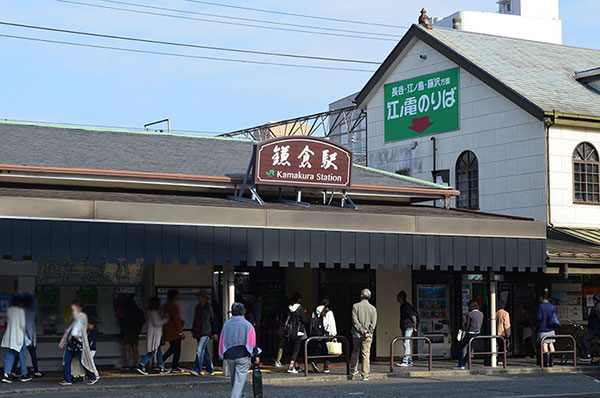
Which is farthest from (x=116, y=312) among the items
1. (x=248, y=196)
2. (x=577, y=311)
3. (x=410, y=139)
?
(x=410, y=139)

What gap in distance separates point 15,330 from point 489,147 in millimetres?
17263

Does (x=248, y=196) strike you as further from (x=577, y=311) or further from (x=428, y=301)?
(x=577, y=311)

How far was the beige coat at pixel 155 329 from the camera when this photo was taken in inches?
776

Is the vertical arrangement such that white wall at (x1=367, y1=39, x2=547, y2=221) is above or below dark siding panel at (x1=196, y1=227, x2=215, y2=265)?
above

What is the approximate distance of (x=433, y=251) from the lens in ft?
68.9

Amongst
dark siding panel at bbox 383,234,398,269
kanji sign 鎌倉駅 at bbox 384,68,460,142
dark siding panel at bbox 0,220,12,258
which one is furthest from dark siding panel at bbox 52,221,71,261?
kanji sign 鎌倉駅 at bbox 384,68,460,142

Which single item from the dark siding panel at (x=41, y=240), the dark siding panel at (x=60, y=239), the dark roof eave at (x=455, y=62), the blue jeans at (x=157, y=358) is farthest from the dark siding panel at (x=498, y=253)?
the dark siding panel at (x=41, y=240)

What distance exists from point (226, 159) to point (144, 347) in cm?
558

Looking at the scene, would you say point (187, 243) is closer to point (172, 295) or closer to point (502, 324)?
Result: point (172, 295)

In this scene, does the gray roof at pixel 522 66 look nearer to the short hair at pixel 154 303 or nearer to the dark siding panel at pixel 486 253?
the dark siding panel at pixel 486 253

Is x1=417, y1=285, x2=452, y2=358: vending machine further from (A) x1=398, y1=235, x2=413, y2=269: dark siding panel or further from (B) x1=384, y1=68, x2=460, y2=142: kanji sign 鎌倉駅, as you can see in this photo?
(B) x1=384, y1=68, x2=460, y2=142: kanji sign 鎌倉駅

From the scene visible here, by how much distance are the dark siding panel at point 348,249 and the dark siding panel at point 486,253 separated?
330 cm

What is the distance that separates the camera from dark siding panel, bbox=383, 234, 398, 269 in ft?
67.3

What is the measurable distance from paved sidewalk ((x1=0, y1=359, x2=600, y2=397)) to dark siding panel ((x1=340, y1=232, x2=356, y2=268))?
2444mm
